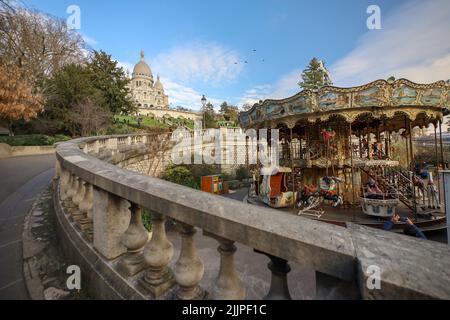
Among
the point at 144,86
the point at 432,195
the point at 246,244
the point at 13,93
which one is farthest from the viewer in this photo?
the point at 144,86

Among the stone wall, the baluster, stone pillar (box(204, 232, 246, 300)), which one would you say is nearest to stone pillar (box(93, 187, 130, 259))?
the baluster

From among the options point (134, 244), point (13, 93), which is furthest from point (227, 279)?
point (13, 93)

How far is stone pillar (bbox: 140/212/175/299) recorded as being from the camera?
4.84ft

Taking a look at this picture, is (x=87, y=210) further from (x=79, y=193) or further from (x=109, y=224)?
(x=109, y=224)

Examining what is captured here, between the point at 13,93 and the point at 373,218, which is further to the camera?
the point at 373,218

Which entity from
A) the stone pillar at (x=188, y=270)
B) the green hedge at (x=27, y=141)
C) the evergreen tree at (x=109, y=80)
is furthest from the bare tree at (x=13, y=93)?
the evergreen tree at (x=109, y=80)

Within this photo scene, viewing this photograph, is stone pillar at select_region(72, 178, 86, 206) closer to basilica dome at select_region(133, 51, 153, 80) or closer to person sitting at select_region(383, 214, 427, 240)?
person sitting at select_region(383, 214, 427, 240)

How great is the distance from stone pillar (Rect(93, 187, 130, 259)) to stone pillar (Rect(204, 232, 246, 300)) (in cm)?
100

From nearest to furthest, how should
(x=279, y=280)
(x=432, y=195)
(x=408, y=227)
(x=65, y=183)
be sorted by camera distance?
1. (x=279, y=280)
2. (x=65, y=183)
3. (x=408, y=227)
4. (x=432, y=195)

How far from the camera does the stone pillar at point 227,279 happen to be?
1269 millimetres

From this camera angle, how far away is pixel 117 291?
62.9 inches

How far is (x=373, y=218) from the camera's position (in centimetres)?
936

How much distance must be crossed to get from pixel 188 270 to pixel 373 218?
1050cm

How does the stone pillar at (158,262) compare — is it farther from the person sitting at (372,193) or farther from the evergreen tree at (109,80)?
the evergreen tree at (109,80)
